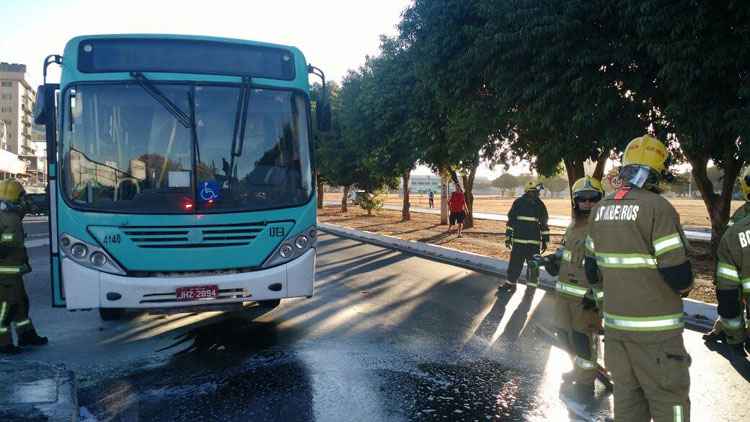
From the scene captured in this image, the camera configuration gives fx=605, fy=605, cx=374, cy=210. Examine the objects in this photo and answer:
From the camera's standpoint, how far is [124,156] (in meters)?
6.57

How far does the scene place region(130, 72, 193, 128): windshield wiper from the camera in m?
6.59

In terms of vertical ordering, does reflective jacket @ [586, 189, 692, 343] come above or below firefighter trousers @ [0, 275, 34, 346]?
above

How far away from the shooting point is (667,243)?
3258mm

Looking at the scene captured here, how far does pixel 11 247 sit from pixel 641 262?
5.98 m

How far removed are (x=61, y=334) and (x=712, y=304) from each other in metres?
9.30

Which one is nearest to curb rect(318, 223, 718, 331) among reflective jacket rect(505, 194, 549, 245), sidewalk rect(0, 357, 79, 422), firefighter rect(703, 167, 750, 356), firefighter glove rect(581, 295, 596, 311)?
reflective jacket rect(505, 194, 549, 245)

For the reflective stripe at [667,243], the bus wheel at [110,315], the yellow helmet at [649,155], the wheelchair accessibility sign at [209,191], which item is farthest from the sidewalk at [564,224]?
Result: the reflective stripe at [667,243]

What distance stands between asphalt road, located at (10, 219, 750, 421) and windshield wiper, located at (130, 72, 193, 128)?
252 cm

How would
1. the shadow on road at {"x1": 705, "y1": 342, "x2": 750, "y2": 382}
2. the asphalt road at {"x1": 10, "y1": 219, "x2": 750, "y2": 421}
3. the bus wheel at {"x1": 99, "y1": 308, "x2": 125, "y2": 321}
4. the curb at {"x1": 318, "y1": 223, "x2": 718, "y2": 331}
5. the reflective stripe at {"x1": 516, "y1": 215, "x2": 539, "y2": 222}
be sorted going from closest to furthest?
the asphalt road at {"x1": 10, "y1": 219, "x2": 750, "y2": 421}, the shadow on road at {"x1": 705, "y1": 342, "x2": 750, "y2": 382}, the bus wheel at {"x1": 99, "y1": 308, "x2": 125, "y2": 321}, the curb at {"x1": 318, "y1": 223, "x2": 718, "y2": 331}, the reflective stripe at {"x1": 516, "y1": 215, "x2": 539, "y2": 222}

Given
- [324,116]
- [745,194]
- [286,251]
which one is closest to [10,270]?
[286,251]

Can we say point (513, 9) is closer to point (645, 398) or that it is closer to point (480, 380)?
point (480, 380)

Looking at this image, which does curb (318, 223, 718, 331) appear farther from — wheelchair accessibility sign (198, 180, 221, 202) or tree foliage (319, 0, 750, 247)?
wheelchair accessibility sign (198, 180, 221, 202)

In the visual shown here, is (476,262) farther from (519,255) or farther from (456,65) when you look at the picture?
(456,65)

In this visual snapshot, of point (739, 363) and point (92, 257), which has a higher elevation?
point (92, 257)
